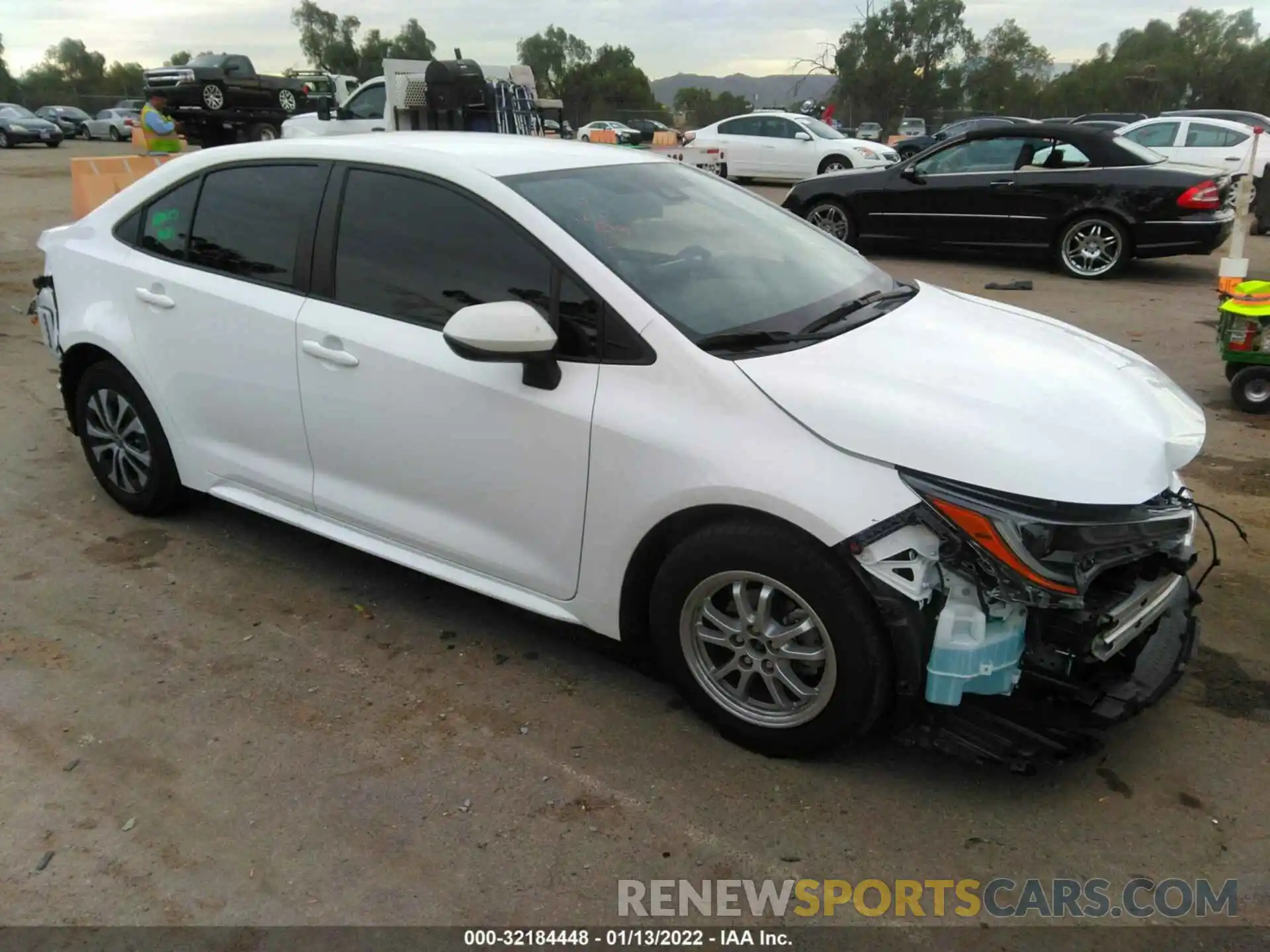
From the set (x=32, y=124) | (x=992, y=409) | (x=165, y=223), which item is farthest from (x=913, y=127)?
(x=992, y=409)

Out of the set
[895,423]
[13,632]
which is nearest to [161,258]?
[13,632]

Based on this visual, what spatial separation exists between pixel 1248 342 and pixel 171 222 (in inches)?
236

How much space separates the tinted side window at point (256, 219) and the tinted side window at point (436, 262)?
23 centimetres

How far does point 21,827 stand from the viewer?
2.69 m

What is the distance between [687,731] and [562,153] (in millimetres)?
2143

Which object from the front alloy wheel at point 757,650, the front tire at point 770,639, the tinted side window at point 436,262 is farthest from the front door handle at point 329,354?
the front alloy wheel at point 757,650

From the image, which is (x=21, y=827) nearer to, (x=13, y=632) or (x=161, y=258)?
(x=13, y=632)

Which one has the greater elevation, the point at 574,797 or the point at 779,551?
the point at 779,551

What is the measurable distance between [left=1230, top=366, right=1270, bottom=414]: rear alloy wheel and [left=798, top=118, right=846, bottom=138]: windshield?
14521 millimetres

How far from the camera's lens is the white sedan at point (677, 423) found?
101 inches

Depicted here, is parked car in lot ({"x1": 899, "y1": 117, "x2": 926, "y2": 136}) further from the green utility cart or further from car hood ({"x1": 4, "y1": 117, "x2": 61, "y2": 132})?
the green utility cart

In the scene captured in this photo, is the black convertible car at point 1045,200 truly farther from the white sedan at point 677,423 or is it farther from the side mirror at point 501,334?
the side mirror at point 501,334

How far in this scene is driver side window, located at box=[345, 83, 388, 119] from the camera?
54.4 ft

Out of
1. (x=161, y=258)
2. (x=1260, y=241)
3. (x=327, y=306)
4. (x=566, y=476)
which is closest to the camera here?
(x=566, y=476)
